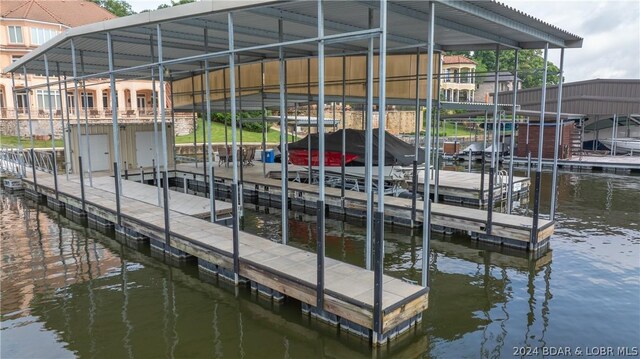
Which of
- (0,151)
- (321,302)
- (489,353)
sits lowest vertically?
(489,353)

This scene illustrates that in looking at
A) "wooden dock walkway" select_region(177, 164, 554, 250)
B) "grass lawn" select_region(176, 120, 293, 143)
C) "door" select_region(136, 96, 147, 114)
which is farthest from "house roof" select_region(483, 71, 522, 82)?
"door" select_region(136, 96, 147, 114)

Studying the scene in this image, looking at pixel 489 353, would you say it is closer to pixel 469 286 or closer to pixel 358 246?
pixel 469 286

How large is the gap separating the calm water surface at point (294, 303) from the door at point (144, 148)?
7.95m

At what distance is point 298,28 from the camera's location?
11.1m

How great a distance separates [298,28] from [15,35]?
39482mm

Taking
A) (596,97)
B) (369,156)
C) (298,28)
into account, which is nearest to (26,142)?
(298,28)

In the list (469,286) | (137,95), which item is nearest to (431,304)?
(469,286)

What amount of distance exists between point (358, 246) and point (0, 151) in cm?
2000

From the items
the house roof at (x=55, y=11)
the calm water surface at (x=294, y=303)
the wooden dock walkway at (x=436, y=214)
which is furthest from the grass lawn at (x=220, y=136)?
the calm water surface at (x=294, y=303)

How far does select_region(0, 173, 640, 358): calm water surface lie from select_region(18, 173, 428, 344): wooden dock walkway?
274mm

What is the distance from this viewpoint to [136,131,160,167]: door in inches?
761

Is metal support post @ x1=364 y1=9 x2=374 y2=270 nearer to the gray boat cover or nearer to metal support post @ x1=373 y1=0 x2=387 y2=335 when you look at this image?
metal support post @ x1=373 y1=0 x2=387 y2=335

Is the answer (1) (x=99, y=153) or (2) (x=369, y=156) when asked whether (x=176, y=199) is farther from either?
(1) (x=99, y=153)

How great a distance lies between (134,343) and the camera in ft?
20.0
